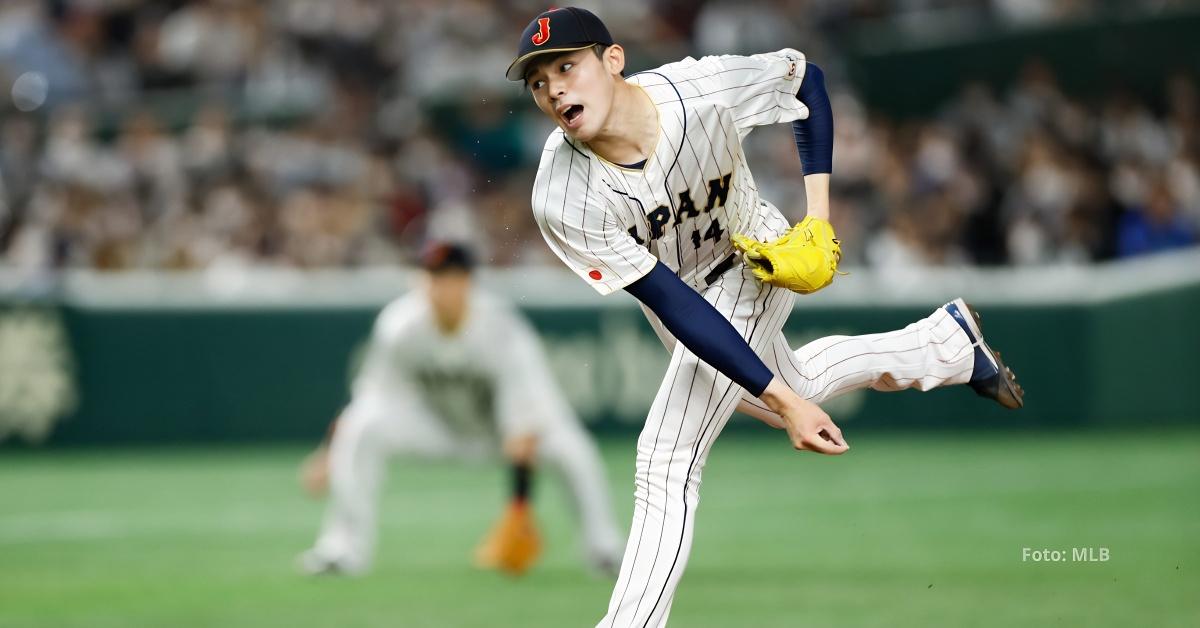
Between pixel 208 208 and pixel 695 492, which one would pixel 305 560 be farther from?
pixel 208 208

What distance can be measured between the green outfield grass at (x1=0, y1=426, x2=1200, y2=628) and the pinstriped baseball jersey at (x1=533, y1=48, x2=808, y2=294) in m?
2.05

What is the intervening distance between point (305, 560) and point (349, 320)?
5945mm

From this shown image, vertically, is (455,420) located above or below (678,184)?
below

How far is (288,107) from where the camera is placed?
56.5 ft

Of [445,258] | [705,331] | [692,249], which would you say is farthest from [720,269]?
[445,258]

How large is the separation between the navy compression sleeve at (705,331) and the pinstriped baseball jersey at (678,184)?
9 centimetres

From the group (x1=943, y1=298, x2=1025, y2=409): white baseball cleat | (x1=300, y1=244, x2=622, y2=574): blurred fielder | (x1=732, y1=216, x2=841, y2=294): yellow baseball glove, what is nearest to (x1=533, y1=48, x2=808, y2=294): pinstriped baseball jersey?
(x1=732, y1=216, x2=841, y2=294): yellow baseball glove

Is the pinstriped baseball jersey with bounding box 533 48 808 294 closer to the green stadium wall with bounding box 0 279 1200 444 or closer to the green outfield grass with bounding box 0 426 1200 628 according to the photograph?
the green outfield grass with bounding box 0 426 1200 628

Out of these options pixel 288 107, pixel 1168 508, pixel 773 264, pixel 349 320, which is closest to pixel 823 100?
pixel 773 264

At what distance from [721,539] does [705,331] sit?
511 cm

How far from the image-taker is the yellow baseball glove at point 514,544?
891cm

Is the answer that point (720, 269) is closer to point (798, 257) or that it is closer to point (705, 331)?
point (798, 257)

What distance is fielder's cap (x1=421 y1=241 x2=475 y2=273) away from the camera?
927cm

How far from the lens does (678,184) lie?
18.0 feet
